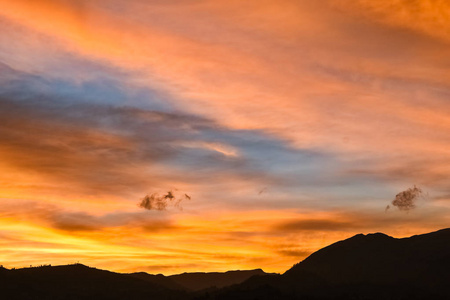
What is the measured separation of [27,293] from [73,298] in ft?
51.0

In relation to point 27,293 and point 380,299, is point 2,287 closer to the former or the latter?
point 27,293

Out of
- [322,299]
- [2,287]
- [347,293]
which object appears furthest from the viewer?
[2,287]

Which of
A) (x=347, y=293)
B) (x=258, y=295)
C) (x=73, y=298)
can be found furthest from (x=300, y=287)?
(x=73, y=298)

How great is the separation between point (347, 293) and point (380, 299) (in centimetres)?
1081

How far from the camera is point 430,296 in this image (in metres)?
182

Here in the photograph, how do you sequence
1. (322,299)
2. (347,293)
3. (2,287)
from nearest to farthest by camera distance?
(322,299) → (347,293) → (2,287)

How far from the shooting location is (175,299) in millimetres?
198625

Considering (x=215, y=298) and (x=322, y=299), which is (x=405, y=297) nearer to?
(x=322, y=299)

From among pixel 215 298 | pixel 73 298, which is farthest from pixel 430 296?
pixel 73 298

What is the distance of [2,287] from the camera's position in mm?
194625

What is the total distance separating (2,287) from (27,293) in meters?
8.81

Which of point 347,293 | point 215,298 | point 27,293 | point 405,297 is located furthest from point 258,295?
point 27,293

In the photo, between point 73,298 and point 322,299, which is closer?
point 322,299

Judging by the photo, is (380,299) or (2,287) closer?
(380,299)
